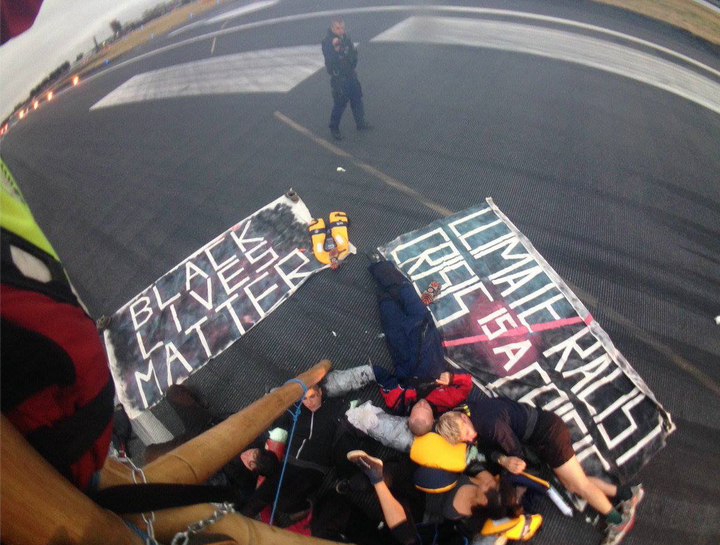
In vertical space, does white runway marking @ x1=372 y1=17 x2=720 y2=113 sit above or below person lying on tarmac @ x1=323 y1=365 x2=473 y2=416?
above

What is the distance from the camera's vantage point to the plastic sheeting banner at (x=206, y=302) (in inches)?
123

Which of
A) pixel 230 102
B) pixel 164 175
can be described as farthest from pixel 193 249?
pixel 230 102

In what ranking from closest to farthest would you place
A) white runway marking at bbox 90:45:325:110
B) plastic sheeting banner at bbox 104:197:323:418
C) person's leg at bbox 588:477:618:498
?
person's leg at bbox 588:477:618:498, plastic sheeting banner at bbox 104:197:323:418, white runway marking at bbox 90:45:325:110

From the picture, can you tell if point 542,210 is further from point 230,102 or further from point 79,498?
point 230,102

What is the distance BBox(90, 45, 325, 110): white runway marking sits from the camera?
18.9ft

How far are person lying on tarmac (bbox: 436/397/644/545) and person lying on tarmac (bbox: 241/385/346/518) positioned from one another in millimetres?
742

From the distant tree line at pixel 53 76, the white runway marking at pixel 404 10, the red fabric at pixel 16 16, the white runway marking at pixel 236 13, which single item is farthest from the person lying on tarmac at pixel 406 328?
the white runway marking at pixel 236 13

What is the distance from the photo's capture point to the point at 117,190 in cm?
464

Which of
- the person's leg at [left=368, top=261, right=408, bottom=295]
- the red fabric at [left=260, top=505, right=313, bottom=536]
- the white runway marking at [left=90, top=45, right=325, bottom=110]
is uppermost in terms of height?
the white runway marking at [left=90, top=45, right=325, bottom=110]

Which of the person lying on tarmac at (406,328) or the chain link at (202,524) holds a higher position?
the chain link at (202,524)

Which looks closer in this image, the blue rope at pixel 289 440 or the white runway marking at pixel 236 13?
the blue rope at pixel 289 440

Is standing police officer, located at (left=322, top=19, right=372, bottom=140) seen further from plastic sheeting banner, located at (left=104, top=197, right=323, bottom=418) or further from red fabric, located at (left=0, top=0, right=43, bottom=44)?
red fabric, located at (left=0, top=0, right=43, bottom=44)

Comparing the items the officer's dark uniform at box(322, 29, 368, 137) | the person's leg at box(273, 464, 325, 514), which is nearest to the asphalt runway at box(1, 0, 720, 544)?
the officer's dark uniform at box(322, 29, 368, 137)

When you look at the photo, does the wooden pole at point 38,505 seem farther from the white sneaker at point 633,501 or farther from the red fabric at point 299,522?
the white sneaker at point 633,501
